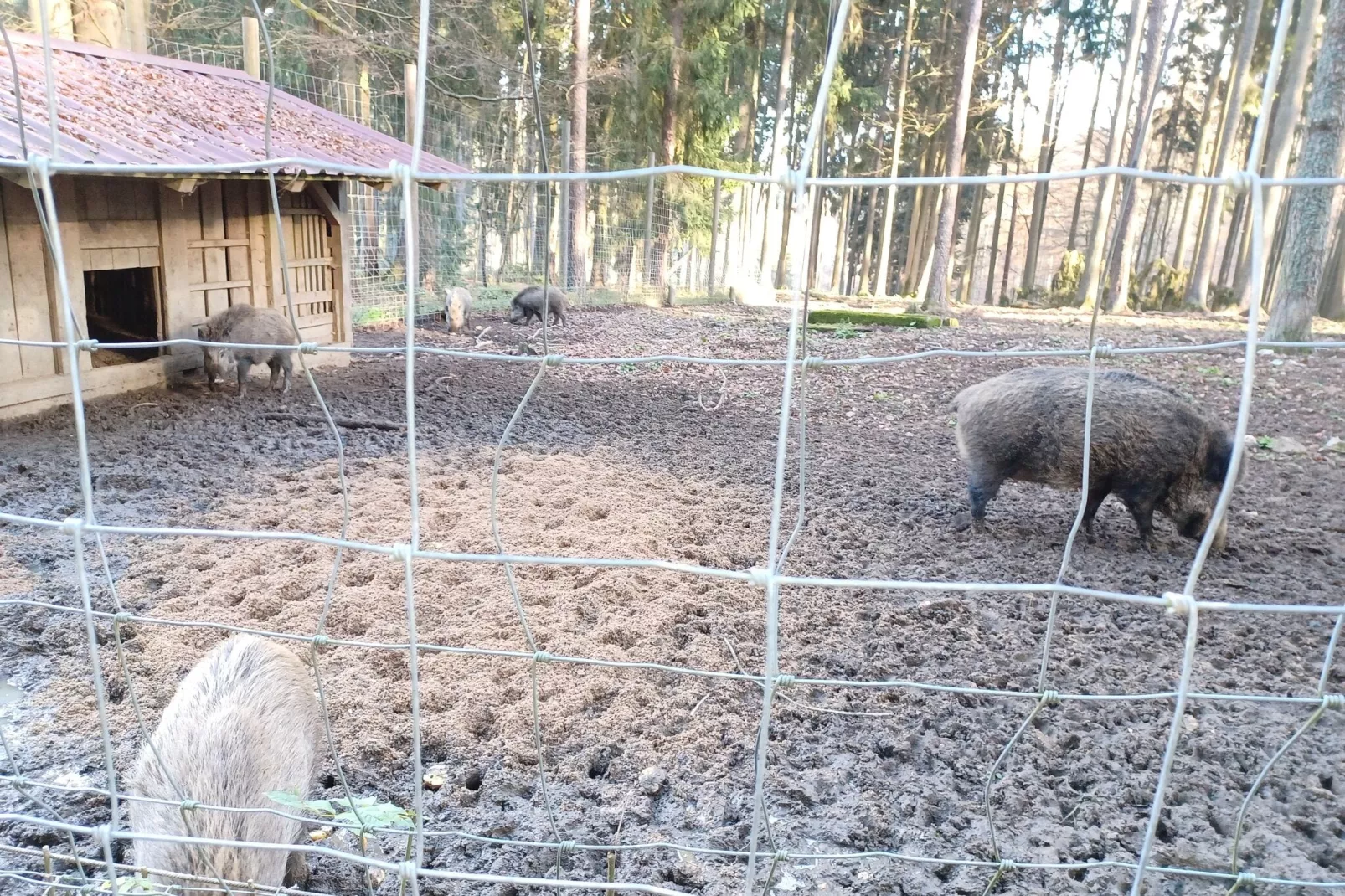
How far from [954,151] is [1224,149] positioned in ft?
18.6

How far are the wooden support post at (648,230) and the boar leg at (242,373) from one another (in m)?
10.0

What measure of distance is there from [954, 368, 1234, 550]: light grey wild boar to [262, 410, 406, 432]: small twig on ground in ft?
13.2

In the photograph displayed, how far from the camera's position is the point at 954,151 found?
39.1 feet

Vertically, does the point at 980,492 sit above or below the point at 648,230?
below

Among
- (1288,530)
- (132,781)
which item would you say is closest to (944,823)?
(132,781)

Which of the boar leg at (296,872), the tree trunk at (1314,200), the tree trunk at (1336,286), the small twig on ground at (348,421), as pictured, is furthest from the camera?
the tree trunk at (1336,286)

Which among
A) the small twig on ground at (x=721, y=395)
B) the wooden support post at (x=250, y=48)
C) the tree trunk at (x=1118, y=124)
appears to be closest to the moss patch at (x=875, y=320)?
the tree trunk at (x=1118, y=124)

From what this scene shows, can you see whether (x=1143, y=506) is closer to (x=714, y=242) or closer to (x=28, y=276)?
(x=28, y=276)

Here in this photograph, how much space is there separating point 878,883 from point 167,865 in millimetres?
1663

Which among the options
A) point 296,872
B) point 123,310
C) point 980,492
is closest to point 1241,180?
point 296,872

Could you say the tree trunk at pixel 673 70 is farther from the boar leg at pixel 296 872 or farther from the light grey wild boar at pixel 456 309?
the boar leg at pixel 296 872

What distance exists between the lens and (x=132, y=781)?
2.27m

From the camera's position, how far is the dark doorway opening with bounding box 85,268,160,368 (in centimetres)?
756

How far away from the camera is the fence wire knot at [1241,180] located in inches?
55.0
